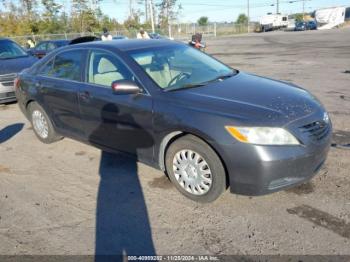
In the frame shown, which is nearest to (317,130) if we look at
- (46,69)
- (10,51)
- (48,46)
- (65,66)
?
(65,66)

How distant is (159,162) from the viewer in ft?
12.5

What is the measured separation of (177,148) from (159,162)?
377 millimetres

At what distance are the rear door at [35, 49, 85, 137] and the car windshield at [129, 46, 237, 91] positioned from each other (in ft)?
Answer: 3.35

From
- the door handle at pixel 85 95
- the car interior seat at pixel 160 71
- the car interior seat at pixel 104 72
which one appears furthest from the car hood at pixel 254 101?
the door handle at pixel 85 95

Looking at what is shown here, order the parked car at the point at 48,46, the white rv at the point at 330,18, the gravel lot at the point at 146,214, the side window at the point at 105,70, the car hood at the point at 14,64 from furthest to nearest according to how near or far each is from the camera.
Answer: the white rv at the point at 330,18
the parked car at the point at 48,46
the car hood at the point at 14,64
the side window at the point at 105,70
the gravel lot at the point at 146,214

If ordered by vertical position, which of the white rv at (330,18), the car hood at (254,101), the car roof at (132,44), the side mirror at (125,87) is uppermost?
the white rv at (330,18)

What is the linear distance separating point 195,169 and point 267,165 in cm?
77

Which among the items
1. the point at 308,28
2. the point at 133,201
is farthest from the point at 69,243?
the point at 308,28

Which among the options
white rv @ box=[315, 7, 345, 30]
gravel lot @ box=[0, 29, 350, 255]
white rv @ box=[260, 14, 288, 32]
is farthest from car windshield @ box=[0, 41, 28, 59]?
white rv @ box=[260, 14, 288, 32]

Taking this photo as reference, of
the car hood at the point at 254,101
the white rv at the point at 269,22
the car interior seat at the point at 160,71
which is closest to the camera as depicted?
the car hood at the point at 254,101

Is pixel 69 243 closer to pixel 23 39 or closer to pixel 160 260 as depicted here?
pixel 160 260

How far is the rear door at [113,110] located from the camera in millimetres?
3783

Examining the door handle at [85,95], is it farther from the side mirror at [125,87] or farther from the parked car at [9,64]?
the parked car at [9,64]

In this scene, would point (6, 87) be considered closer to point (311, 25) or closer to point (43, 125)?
point (43, 125)
